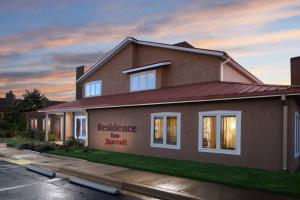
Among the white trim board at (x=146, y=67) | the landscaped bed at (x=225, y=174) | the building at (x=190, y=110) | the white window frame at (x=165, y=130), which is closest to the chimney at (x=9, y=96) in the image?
the building at (x=190, y=110)

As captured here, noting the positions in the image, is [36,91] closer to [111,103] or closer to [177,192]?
[111,103]

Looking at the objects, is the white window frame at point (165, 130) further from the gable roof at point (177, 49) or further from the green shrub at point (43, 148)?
the green shrub at point (43, 148)

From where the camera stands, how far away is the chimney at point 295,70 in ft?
54.1

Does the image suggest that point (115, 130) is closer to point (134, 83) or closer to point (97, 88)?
point (134, 83)

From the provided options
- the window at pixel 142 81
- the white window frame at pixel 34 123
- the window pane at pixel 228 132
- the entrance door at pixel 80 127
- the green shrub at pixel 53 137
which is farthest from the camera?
the white window frame at pixel 34 123

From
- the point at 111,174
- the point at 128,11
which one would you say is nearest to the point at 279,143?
the point at 111,174

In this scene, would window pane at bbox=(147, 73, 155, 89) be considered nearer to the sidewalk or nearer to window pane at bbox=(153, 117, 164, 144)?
window pane at bbox=(153, 117, 164, 144)

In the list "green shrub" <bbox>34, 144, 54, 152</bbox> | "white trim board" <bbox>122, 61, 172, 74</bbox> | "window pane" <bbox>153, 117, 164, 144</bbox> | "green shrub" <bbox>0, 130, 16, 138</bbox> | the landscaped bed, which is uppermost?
"white trim board" <bbox>122, 61, 172, 74</bbox>

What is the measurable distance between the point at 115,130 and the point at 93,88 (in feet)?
29.3

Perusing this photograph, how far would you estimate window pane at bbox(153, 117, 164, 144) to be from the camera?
18.2 m

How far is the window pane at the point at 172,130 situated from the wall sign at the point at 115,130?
2753mm

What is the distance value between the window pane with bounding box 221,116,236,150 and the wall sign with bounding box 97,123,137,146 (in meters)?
6.14

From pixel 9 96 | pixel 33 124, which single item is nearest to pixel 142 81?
pixel 33 124

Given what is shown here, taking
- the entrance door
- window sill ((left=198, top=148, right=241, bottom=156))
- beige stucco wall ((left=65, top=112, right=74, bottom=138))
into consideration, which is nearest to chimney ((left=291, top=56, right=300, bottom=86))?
window sill ((left=198, top=148, right=241, bottom=156))
